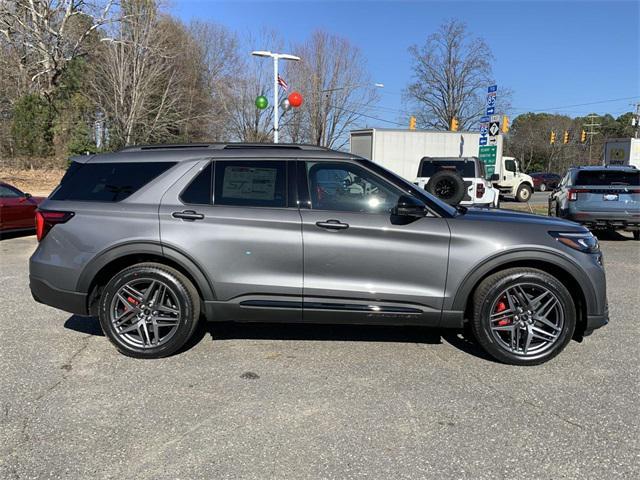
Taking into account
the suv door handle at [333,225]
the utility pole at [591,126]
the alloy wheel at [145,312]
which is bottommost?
the alloy wheel at [145,312]

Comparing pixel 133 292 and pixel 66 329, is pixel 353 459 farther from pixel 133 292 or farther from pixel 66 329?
pixel 66 329

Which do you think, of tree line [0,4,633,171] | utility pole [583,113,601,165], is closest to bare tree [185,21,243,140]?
tree line [0,4,633,171]

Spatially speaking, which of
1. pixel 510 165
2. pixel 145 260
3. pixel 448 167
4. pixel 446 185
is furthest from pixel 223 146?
pixel 510 165

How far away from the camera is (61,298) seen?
167 inches

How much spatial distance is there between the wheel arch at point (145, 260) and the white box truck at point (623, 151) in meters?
27.9

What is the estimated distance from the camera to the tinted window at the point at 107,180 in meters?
4.30

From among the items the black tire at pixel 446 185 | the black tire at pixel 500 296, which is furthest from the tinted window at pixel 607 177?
the black tire at pixel 500 296

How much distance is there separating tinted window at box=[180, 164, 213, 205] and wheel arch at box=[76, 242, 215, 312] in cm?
45

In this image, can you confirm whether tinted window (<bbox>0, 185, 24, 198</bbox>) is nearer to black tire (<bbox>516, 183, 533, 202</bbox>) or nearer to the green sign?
the green sign

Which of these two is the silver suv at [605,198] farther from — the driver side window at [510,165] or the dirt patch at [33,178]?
the dirt patch at [33,178]

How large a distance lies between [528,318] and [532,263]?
1.47 feet

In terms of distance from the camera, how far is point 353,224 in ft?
13.2

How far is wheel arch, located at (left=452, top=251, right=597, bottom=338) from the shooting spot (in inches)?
158

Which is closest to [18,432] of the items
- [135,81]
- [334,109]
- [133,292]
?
[133,292]
